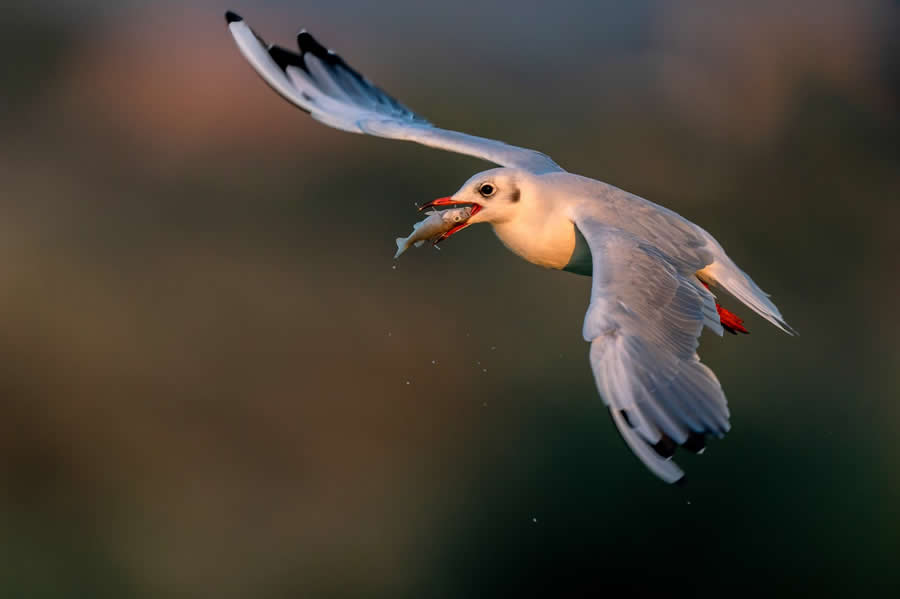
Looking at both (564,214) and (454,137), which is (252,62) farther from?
(564,214)

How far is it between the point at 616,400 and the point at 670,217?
3.30 ft

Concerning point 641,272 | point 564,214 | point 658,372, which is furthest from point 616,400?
point 564,214

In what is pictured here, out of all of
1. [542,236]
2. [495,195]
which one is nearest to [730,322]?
[542,236]

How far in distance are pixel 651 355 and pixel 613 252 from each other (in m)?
0.38

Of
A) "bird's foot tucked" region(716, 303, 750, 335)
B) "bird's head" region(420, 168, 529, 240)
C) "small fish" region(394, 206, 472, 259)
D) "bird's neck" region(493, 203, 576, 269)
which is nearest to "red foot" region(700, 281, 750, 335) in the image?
"bird's foot tucked" region(716, 303, 750, 335)

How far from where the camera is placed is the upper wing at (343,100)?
3.48m

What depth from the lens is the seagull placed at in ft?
7.65

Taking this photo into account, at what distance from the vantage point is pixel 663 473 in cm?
216

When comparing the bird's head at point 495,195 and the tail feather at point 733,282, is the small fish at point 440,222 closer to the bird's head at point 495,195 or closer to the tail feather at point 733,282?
the bird's head at point 495,195

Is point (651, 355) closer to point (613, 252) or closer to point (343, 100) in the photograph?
point (613, 252)

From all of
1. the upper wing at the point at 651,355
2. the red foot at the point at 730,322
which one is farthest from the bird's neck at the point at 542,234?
the red foot at the point at 730,322

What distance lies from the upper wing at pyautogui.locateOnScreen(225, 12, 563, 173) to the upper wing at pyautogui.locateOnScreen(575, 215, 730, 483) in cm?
76

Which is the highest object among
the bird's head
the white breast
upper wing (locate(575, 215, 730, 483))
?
the bird's head

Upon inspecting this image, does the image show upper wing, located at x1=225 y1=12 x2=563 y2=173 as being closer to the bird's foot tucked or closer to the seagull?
the seagull
